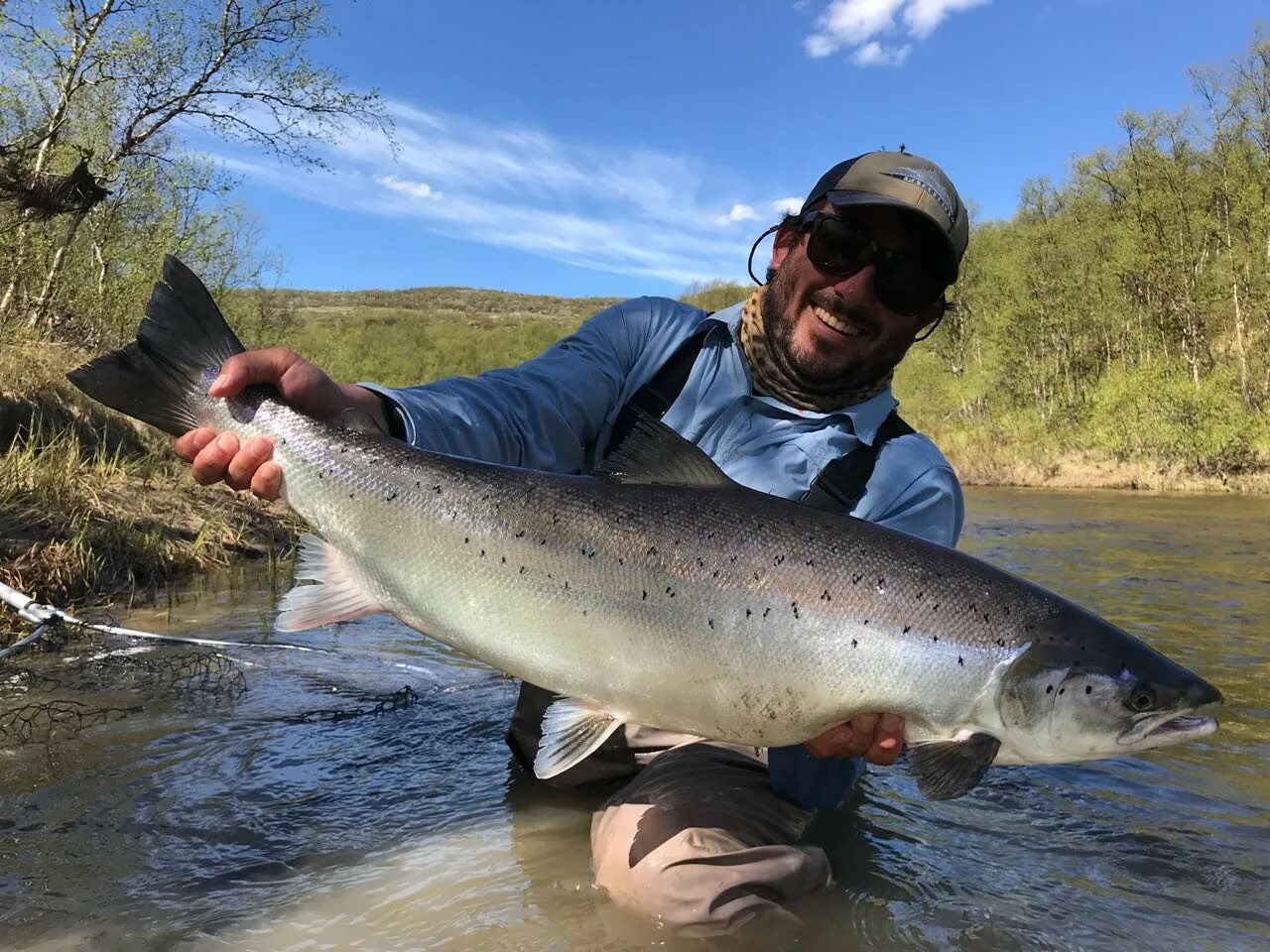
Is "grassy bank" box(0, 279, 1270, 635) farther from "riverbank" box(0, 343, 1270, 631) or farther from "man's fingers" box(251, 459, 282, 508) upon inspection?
"man's fingers" box(251, 459, 282, 508)

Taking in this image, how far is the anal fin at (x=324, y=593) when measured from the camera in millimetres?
2715

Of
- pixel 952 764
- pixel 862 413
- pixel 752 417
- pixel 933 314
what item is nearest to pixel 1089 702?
pixel 952 764

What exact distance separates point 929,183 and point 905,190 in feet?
0.44

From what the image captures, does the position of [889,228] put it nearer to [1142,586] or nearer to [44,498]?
[44,498]

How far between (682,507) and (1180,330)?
133 feet

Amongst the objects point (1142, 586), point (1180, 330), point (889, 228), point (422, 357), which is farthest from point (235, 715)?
point (422, 357)

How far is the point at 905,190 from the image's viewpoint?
11.9 ft

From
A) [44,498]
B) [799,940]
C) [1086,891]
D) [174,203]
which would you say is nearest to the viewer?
[799,940]

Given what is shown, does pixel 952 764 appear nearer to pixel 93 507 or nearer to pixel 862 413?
pixel 862 413

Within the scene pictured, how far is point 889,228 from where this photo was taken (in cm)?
376

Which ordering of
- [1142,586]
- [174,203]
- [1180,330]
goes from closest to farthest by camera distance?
[1142,586], [174,203], [1180,330]

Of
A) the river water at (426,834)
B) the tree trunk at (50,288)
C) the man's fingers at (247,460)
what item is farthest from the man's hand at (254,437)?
the tree trunk at (50,288)

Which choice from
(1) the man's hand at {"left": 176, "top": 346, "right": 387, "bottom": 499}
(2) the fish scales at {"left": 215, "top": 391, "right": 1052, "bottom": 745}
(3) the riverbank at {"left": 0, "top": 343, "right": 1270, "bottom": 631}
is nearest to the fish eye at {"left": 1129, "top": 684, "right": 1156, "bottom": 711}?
(2) the fish scales at {"left": 215, "top": 391, "right": 1052, "bottom": 745}

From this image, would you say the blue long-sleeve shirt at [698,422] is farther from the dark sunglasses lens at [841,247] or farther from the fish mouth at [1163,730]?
the fish mouth at [1163,730]
